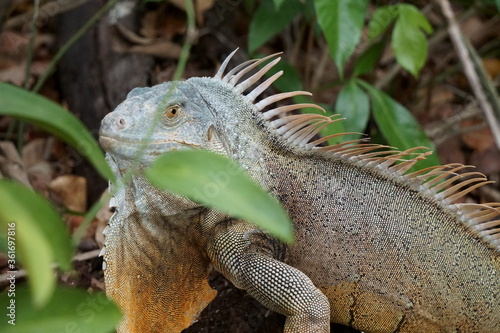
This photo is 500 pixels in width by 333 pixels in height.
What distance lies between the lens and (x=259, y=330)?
10.6 feet

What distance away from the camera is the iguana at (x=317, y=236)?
9.37 feet

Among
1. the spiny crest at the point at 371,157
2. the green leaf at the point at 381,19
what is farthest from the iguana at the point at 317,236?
the green leaf at the point at 381,19

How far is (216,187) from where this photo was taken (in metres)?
1.25

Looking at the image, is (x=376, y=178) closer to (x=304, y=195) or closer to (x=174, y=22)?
(x=304, y=195)

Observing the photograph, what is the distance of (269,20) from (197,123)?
1806 mm

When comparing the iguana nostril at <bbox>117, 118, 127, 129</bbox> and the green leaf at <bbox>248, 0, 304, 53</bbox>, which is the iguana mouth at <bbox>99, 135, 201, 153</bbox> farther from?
the green leaf at <bbox>248, 0, 304, 53</bbox>

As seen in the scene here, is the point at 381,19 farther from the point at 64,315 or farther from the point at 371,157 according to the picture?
the point at 64,315

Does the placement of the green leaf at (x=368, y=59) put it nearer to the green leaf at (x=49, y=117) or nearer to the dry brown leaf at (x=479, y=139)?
the dry brown leaf at (x=479, y=139)

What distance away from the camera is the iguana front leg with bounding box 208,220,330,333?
2.68 m

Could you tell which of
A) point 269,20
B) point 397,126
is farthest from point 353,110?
point 269,20

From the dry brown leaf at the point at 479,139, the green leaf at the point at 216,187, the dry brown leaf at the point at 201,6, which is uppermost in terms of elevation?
the green leaf at the point at 216,187

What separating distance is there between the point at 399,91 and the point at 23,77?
11.6ft

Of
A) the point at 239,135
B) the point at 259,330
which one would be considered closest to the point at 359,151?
the point at 239,135

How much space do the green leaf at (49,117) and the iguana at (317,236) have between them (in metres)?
1.40
